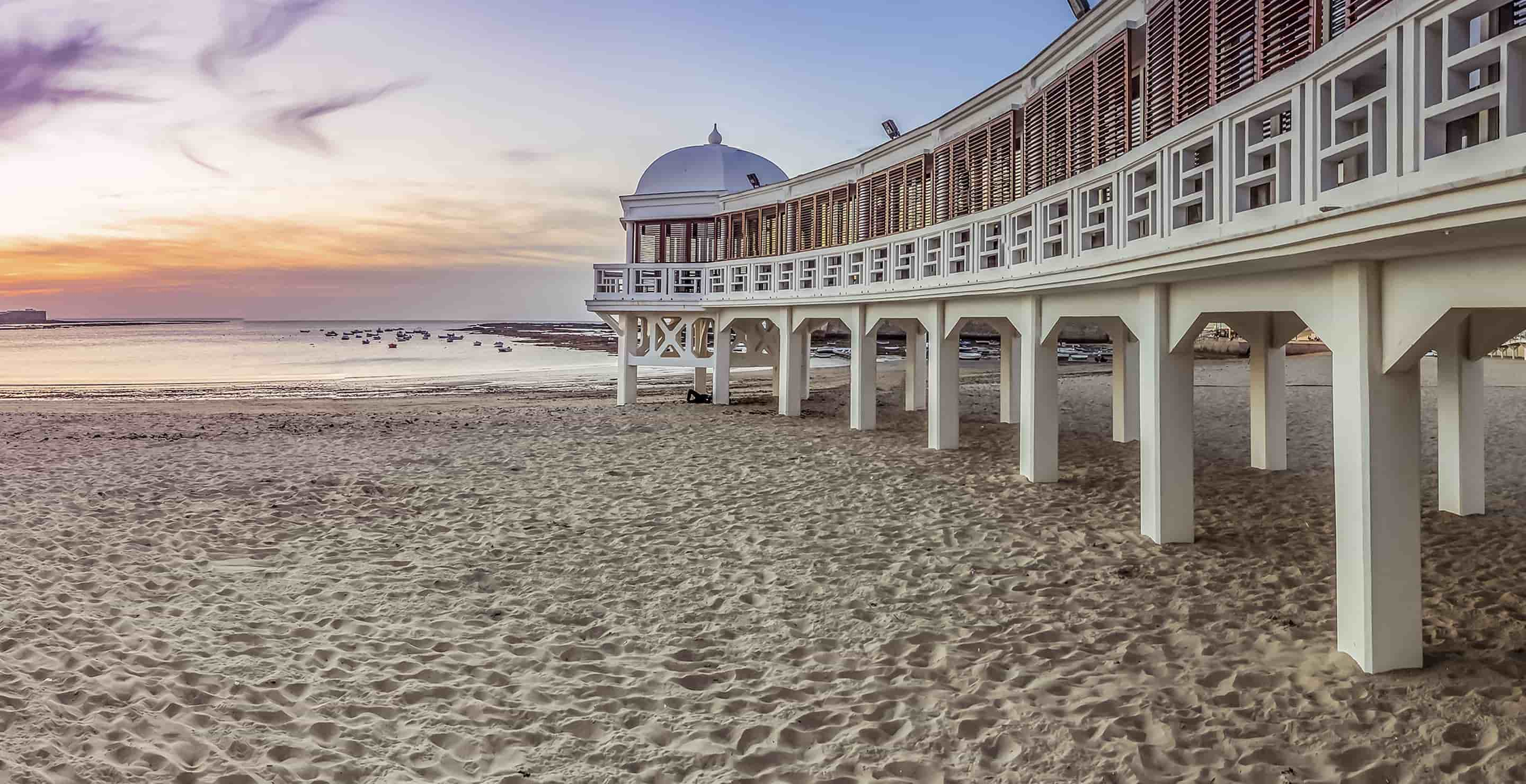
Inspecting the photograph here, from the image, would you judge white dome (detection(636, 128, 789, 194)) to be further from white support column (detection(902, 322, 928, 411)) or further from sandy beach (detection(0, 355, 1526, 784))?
sandy beach (detection(0, 355, 1526, 784))

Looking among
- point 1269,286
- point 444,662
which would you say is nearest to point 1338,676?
point 1269,286

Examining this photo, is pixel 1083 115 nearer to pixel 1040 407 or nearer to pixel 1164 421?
pixel 1164 421

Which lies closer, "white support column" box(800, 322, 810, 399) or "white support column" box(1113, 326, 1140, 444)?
"white support column" box(1113, 326, 1140, 444)

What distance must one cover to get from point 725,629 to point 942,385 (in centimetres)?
908

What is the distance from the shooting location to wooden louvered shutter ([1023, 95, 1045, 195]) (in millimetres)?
11234

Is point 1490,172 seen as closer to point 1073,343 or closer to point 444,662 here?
point 444,662

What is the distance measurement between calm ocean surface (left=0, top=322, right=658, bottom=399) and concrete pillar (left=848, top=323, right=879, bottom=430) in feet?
80.6

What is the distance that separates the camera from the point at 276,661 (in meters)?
6.53

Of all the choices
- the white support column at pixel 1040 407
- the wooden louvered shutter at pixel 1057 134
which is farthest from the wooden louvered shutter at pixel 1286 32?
the white support column at pixel 1040 407

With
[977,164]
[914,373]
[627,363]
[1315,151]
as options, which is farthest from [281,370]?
[1315,151]

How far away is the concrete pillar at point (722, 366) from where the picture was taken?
2355 cm

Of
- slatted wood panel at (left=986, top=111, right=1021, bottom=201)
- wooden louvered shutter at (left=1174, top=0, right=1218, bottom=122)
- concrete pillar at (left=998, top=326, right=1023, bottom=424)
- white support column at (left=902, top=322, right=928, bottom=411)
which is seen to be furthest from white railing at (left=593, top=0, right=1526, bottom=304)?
white support column at (left=902, top=322, right=928, bottom=411)

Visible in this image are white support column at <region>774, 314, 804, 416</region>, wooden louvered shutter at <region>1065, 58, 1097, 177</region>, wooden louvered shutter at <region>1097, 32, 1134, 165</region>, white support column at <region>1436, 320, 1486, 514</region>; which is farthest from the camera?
white support column at <region>774, 314, 804, 416</region>

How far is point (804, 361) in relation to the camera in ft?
82.7
